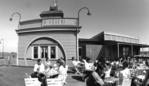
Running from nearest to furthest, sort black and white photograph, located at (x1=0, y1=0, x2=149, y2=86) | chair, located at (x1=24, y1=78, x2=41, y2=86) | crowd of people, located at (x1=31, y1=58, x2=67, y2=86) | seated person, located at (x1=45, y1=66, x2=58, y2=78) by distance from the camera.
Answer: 1. chair, located at (x1=24, y1=78, x2=41, y2=86)
2. crowd of people, located at (x1=31, y1=58, x2=67, y2=86)
3. seated person, located at (x1=45, y1=66, x2=58, y2=78)
4. black and white photograph, located at (x1=0, y1=0, x2=149, y2=86)

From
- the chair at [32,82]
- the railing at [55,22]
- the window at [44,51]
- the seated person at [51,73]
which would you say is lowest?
the chair at [32,82]

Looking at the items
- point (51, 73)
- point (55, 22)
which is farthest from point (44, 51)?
point (51, 73)

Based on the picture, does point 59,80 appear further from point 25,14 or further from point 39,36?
point 25,14

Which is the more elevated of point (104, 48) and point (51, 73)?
point (104, 48)

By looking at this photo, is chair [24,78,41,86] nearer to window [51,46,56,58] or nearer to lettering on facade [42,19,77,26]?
window [51,46,56,58]

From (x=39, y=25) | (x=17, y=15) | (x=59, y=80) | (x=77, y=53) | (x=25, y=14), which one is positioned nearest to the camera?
(x=59, y=80)

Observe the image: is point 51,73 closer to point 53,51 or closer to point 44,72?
point 44,72

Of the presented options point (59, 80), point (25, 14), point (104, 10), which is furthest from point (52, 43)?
point (59, 80)

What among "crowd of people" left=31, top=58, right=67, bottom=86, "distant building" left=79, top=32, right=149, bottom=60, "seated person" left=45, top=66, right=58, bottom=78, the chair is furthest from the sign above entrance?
the chair

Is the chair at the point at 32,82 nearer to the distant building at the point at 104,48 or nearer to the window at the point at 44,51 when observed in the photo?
the distant building at the point at 104,48

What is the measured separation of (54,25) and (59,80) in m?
11.4

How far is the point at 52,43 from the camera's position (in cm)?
1817

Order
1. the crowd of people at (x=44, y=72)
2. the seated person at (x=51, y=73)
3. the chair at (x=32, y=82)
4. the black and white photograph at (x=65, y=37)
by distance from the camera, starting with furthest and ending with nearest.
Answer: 1. the black and white photograph at (x=65, y=37)
2. the seated person at (x=51, y=73)
3. the crowd of people at (x=44, y=72)
4. the chair at (x=32, y=82)

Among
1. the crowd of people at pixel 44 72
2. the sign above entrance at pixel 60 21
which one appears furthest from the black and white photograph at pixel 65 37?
the crowd of people at pixel 44 72
